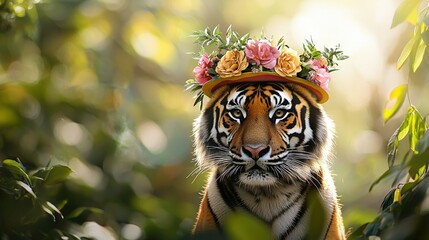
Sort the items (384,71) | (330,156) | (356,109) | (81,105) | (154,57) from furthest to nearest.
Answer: (356,109), (384,71), (154,57), (81,105), (330,156)

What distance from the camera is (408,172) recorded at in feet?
5.05

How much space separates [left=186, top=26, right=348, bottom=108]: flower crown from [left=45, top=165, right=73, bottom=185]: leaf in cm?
56

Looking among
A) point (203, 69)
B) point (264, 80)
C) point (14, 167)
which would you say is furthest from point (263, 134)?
point (14, 167)

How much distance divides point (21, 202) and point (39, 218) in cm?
5

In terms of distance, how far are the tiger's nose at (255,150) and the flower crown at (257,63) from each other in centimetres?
21

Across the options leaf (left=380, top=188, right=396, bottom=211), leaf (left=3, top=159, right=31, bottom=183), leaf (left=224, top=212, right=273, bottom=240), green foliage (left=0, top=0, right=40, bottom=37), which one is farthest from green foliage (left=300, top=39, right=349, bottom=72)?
leaf (left=224, top=212, right=273, bottom=240)

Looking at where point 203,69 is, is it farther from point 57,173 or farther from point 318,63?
point 57,173

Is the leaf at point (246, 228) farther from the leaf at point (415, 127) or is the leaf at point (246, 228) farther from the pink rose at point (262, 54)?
the pink rose at point (262, 54)

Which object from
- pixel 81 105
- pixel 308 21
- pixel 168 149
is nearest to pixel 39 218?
pixel 81 105

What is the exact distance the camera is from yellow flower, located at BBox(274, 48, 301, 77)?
205 centimetres

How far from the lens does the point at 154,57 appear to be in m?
5.46

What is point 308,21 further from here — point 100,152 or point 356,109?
point 100,152

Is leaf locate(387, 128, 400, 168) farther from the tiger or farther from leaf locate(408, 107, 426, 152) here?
the tiger

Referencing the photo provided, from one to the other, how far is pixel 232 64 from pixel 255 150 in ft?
0.80
